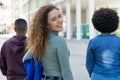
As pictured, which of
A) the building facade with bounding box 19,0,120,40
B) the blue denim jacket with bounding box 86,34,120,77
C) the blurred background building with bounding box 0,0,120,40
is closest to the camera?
the blue denim jacket with bounding box 86,34,120,77

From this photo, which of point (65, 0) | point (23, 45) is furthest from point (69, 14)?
point (23, 45)

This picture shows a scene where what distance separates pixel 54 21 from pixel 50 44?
22cm

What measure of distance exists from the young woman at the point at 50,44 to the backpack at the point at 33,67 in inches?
1.5

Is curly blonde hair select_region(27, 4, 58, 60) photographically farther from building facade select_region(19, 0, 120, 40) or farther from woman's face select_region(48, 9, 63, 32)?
building facade select_region(19, 0, 120, 40)

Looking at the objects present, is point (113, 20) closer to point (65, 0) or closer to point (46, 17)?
point (46, 17)

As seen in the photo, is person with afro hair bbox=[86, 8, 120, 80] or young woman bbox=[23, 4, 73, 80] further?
person with afro hair bbox=[86, 8, 120, 80]

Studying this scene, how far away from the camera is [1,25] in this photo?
99562 mm

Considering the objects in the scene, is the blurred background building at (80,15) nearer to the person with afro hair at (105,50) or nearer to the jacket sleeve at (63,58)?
the person with afro hair at (105,50)

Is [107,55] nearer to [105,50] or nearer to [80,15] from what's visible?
[105,50]

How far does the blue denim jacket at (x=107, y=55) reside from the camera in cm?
376

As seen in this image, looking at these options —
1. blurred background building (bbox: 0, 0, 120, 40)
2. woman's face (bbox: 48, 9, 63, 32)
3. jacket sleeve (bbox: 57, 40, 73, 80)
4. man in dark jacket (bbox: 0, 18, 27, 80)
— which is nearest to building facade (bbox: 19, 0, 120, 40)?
blurred background building (bbox: 0, 0, 120, 40)

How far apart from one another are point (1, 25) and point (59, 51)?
97.2 m

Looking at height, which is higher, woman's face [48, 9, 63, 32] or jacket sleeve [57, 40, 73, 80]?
woman's face [48, 9, 63, 32]

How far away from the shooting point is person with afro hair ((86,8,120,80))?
12.3 ft
